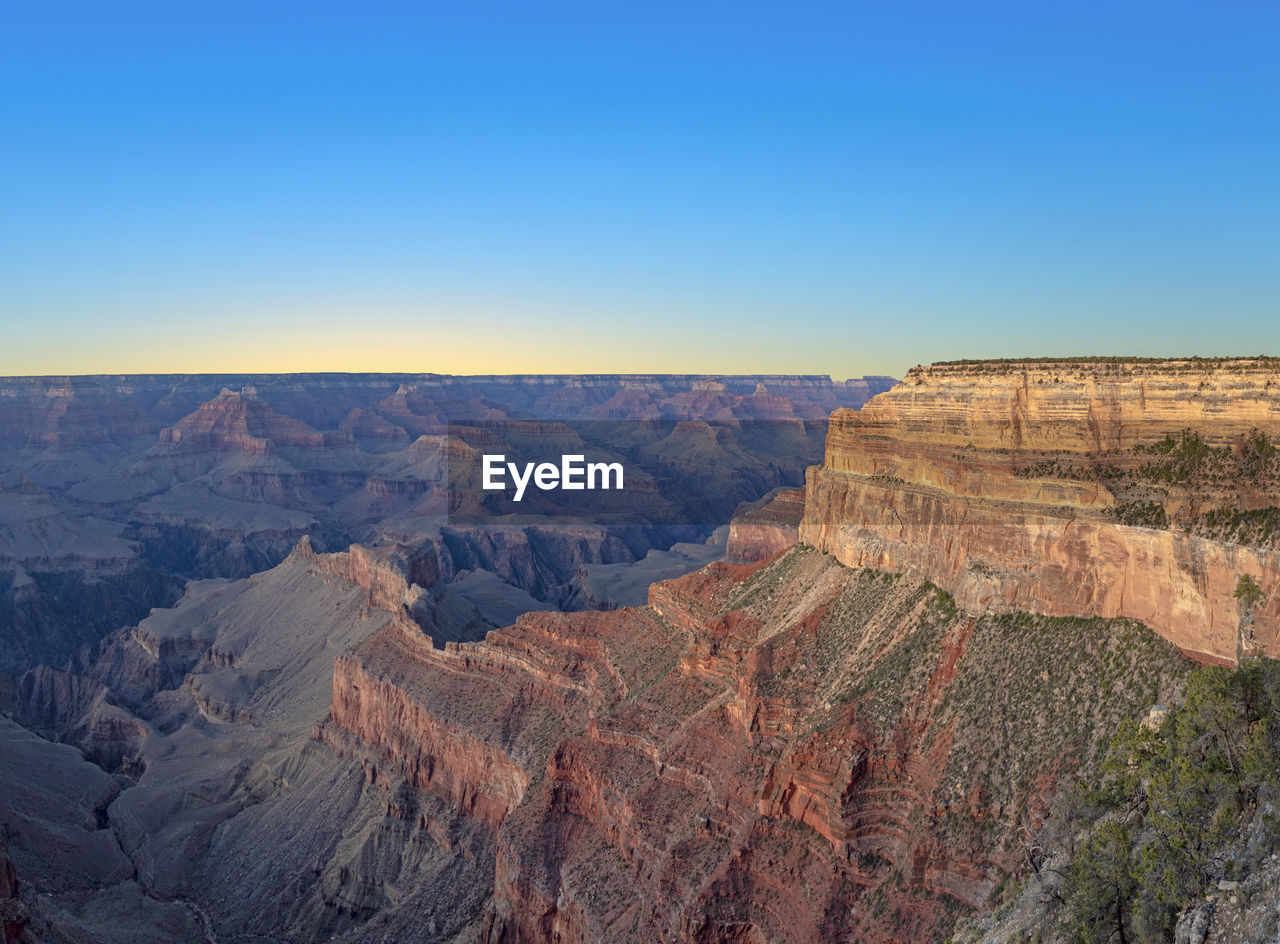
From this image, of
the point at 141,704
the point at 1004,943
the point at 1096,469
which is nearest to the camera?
the point at 1004,943

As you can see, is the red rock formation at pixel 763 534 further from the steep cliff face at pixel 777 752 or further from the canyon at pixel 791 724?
the steep cliff face at pixel 777 752

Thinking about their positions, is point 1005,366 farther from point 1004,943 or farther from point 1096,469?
point 1004,943

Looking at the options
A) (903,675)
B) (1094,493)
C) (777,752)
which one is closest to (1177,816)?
(1094,493)

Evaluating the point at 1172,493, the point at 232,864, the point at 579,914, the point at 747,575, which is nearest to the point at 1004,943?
the point at 1172,493

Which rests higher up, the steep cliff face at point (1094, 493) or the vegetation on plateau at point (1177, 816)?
the steep cliff face at point (1094, 493)

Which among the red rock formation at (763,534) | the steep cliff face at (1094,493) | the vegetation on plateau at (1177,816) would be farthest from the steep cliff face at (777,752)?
the red rock formation at (763,534)

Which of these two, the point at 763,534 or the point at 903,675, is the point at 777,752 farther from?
the point at 763,534
